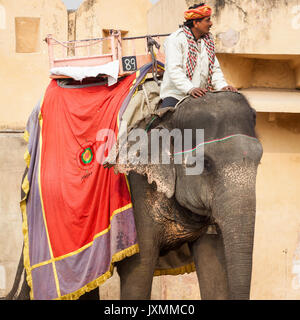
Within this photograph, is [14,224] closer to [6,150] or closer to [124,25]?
[6,150]

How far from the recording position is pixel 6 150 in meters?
6.96

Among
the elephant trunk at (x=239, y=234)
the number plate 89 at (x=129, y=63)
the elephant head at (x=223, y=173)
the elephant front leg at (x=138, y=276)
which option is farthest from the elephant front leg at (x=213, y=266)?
the number plate 89 at (x=129, y=63)

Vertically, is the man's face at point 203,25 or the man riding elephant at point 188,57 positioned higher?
the man's face at point 203,25

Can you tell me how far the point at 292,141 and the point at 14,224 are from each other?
8.85 feet

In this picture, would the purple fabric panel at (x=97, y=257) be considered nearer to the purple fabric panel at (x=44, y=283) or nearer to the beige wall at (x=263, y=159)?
the purple fabric panel at (x=44, y=283)

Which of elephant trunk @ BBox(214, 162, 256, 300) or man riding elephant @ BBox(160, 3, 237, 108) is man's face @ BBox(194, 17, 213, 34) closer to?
man riding elephant @ BBox(160, 3, 237, 108)

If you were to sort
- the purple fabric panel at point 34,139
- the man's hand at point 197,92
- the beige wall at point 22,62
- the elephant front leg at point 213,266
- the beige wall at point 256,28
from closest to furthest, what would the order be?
the man's hand at point 197,92 < the elephant front leg at point 213,266 < the purple fabric panel at point 34,139 < the beige wall at point 256,28 < the beige wall at point 22,62

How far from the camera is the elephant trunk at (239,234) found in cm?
363

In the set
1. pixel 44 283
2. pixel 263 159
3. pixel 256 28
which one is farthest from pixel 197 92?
pixel 263 159

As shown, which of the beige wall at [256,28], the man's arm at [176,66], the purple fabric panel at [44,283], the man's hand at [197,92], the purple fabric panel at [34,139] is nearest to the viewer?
the man's hand at [197,92]

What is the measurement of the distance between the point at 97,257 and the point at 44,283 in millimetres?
553

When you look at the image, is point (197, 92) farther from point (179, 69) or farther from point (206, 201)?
point (206, 201)

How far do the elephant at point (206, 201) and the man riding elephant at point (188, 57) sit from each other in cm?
18
